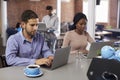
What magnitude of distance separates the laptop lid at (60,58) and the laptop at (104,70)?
52 cm

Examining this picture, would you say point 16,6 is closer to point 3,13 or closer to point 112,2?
point 3,13

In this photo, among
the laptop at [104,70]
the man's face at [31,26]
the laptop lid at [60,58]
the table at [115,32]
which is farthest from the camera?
the table at [115,32]

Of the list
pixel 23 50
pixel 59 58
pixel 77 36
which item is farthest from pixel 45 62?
pixel 77 36

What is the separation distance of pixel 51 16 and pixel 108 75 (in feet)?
17.0

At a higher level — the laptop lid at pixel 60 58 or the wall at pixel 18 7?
the wall at pixel 18 7

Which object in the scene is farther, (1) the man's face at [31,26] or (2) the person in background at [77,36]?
(2) the person in background at [77,36]

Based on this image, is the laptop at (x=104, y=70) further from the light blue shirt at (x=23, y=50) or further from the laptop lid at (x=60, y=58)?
the light blue shirt at (x=23, y=50)

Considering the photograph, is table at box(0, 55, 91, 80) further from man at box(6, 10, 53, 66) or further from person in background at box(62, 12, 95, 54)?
person in background at box(62, 12, 95, 54)

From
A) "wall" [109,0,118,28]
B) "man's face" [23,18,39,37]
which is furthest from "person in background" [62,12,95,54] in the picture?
"wall" [109,0,118,28]

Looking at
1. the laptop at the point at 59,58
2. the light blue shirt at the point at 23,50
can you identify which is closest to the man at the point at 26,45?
the light blue shirt at the point at 23,50

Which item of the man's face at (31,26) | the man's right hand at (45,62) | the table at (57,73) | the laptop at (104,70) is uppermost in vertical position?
the man's face at (31,26)

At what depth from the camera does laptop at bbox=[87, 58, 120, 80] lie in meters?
1.38

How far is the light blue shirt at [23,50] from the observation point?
2172mm

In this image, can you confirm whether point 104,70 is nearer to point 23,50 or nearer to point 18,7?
point 23,50
